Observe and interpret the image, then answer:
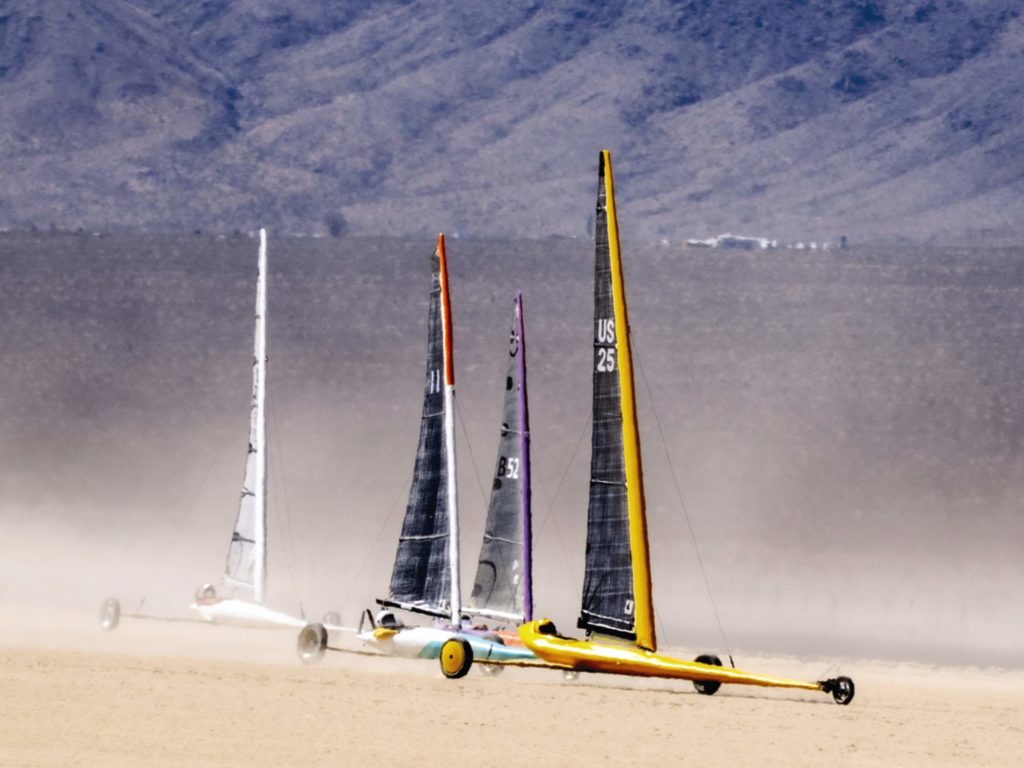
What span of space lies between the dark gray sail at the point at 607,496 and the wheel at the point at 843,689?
3.45 meters

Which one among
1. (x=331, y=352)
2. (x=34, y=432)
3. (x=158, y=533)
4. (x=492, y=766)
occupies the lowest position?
(x=492, y=766)

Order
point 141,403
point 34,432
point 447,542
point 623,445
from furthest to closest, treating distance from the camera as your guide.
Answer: point 141,403
point 34,432
point 447,542
point 623,445

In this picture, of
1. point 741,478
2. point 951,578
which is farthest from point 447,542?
point 741,478

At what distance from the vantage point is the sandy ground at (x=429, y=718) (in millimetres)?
40000

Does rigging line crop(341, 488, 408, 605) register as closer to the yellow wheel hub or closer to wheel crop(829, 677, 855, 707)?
the yellow wheel hub

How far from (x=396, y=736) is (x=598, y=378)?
24.1ft

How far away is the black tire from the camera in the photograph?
46.2m

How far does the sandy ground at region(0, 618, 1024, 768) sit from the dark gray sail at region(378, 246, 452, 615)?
53.8 inches

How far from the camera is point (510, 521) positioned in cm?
5278

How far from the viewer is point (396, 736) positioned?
41.6m

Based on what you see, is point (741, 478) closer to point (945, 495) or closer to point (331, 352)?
point (945, 495)

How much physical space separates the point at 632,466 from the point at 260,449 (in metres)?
17.4

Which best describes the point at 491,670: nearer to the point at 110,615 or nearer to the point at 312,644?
the point at 312,644

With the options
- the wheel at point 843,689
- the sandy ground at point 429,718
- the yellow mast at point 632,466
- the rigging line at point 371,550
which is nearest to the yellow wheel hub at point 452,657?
the sandy ground at point 429,718
